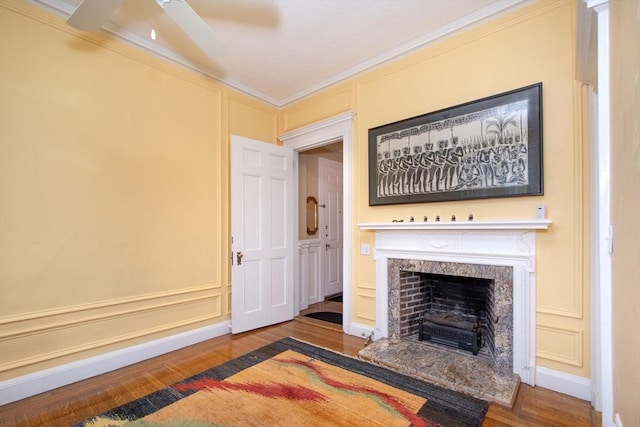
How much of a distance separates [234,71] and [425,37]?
2037mm

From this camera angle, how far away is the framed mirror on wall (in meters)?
4.69

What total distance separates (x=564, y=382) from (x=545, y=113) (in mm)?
1962

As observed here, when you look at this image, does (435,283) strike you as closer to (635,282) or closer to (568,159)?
(568,159)

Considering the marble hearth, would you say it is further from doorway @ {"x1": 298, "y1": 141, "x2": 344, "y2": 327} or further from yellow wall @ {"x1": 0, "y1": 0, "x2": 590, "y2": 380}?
doorway @ {"x1": 298, "y1": 141, "x2": 344, "y2": 327}

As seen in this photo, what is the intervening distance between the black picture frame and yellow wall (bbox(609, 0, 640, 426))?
46.9 inches

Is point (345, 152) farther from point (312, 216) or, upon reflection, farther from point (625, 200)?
point (625, 200)

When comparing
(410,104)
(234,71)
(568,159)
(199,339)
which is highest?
(234,71)

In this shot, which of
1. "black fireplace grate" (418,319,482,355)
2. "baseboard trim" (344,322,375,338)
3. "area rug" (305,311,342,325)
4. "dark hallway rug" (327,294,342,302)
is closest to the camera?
"black fireplace grate" (418,319,482,355)

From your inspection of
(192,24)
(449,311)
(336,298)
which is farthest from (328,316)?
(192,24)

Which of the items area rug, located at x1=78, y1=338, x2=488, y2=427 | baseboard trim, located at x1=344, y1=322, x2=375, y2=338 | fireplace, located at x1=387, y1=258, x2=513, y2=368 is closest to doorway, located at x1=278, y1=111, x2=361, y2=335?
baseboard trim, located at x1=344, y1=322, x2=375, y2=338

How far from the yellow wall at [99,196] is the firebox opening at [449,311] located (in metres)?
2.07

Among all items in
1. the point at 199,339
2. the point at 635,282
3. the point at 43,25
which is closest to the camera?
the point at 635,282

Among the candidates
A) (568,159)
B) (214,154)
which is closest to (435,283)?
(568,159)

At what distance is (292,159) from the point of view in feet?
13.1
